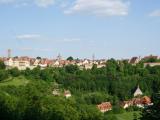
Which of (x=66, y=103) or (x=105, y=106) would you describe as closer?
(x=66, y=103)

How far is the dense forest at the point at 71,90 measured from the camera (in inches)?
1329

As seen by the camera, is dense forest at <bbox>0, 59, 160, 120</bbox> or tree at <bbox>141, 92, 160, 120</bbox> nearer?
tree at <bbox>141, 92, 160, 120</bbox>

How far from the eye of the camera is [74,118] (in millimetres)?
32312

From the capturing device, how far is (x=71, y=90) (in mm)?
74000

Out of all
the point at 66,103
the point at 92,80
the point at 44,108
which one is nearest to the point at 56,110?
the point at 44,108

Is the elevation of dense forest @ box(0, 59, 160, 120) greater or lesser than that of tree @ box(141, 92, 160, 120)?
lesser

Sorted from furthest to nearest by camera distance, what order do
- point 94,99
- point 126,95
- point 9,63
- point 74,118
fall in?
point 9,63 → point 126,95 → point 94,99 → point 74,118

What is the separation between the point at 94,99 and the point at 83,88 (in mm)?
12481

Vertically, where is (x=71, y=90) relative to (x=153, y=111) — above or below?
below

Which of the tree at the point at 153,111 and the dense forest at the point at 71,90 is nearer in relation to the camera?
the tree at the point at 153,111

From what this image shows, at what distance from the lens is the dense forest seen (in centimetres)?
3375

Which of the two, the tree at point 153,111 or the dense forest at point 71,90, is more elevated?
the tree at point 153,111

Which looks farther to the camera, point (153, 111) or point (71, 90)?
point (71, 90)

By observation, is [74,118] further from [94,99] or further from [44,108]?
[94,99]
